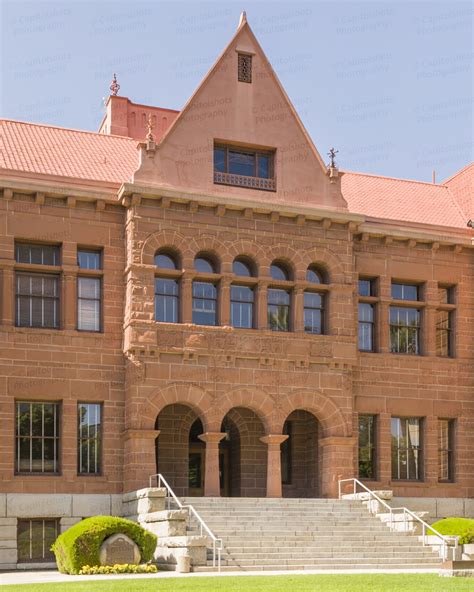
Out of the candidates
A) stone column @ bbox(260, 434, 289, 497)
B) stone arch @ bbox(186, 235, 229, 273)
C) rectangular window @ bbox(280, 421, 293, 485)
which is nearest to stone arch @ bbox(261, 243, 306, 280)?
stone arch @ bbox(186, 235, 229, 273)

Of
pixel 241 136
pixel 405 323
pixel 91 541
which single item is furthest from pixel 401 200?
pixel 91 541

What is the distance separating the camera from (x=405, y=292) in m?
39.2

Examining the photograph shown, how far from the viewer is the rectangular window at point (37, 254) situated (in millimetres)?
33688

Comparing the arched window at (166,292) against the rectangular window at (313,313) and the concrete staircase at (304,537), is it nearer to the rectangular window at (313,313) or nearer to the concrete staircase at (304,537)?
the rectangular window at (313,313)

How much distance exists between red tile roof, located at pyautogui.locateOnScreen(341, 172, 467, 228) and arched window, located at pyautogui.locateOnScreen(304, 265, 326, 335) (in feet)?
10.8

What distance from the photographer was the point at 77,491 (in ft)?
108

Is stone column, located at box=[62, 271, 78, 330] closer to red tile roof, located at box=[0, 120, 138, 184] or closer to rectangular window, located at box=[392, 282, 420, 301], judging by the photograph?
red tile roof, located at box=[0, 120, 138, 184]

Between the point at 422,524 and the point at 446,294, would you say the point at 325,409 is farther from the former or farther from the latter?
the point at 446,294

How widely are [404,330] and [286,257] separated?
574cm

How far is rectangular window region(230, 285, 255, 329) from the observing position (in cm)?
3559

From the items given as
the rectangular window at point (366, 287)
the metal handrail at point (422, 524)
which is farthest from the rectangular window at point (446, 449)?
the rectangular window at point (366, 287)

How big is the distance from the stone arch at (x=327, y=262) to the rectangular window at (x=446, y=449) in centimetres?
654

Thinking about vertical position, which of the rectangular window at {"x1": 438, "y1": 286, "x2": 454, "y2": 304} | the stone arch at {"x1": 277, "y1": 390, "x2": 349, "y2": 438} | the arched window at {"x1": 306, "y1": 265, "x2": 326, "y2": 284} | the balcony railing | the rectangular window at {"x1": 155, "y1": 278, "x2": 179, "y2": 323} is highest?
the balcony railing

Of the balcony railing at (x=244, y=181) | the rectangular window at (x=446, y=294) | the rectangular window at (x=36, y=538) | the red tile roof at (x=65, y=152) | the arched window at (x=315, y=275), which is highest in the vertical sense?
the red tile roof at (x=65, y=152)
